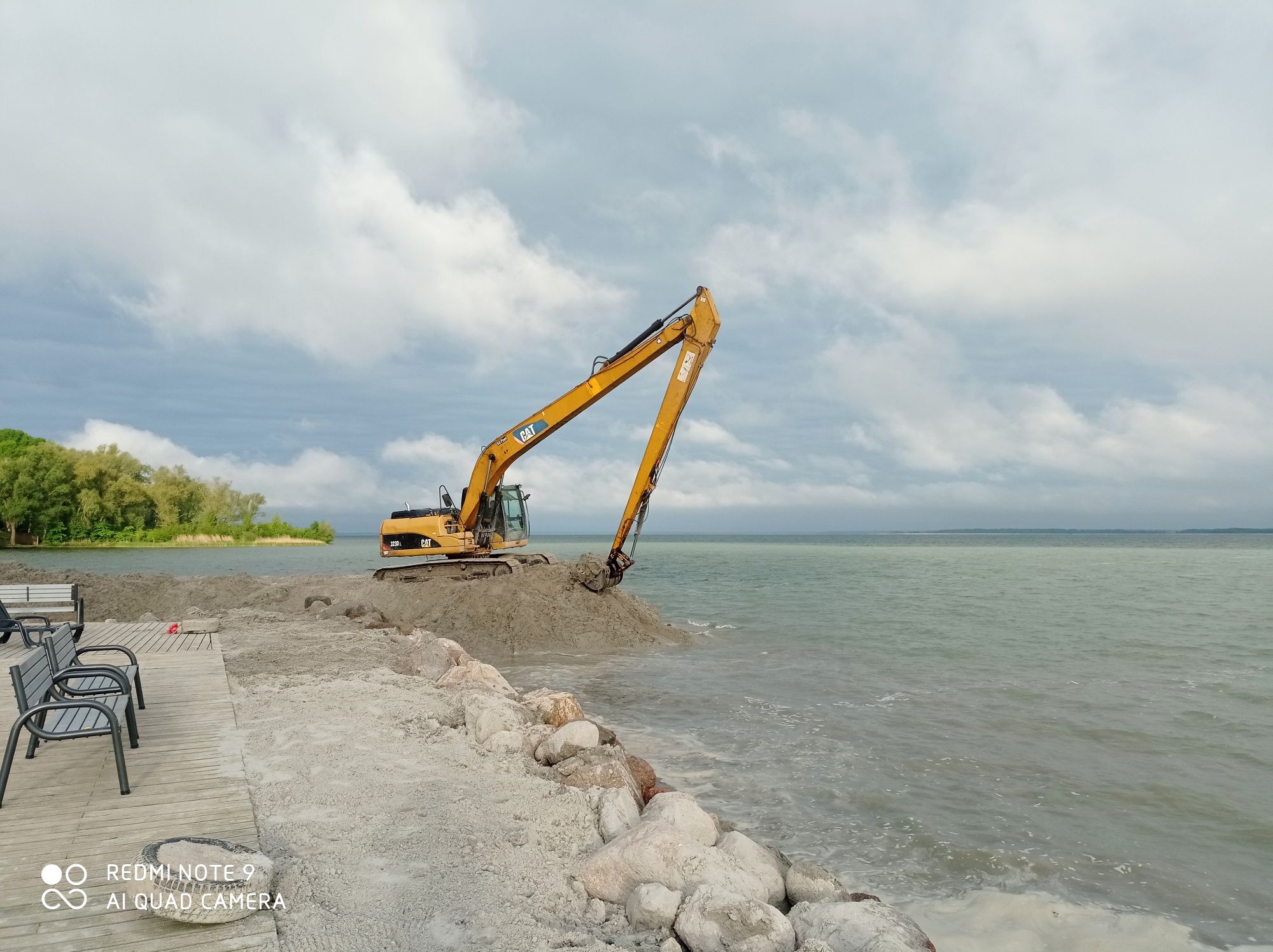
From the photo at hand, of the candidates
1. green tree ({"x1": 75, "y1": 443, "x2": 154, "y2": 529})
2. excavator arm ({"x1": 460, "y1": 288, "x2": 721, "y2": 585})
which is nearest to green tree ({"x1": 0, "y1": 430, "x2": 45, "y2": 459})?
green tree ({"x1": 75, "y1": 443, "x2": 154, "y2": 529})

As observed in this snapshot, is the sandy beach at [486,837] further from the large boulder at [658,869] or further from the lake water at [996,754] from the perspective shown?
the lake water at [996,754]

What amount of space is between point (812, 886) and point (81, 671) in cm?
522

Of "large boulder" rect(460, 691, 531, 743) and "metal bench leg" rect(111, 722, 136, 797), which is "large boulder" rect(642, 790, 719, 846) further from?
"metal bench leg" rect(111, 722, 136, 797)

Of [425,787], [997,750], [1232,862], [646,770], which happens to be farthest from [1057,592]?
[425,787]

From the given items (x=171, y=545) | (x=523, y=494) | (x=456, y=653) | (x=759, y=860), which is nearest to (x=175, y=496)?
(x=171, y=545)

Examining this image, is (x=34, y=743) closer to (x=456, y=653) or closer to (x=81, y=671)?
(x=81, y=671)

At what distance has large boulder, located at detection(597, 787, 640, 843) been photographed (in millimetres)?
4621

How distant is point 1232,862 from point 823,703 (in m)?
4.90

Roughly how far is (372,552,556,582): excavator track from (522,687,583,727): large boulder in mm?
9205

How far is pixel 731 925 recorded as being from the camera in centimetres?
338

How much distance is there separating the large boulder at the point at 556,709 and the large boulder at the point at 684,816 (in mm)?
2322

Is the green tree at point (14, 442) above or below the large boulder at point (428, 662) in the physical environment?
above

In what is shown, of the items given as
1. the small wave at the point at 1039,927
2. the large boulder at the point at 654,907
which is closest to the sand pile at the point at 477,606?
the small wave at the point at 1039,927

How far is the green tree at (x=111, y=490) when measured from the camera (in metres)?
55.3
